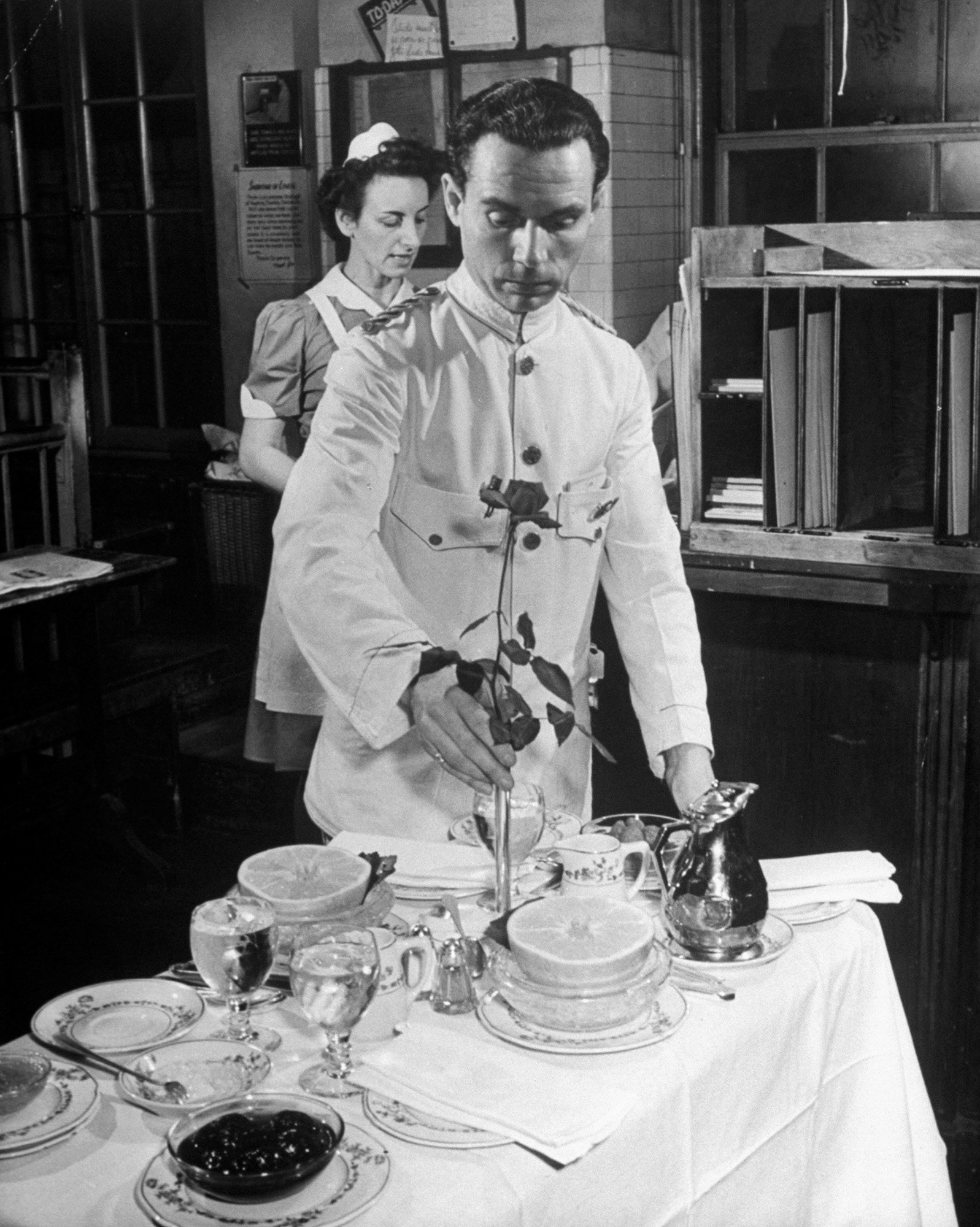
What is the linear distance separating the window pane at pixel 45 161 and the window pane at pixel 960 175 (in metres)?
2.90

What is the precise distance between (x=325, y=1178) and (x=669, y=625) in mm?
1334

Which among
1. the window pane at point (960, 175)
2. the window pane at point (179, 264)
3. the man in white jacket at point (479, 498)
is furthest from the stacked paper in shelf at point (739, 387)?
the window pane at point (179, 264)

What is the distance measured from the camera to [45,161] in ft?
18.1

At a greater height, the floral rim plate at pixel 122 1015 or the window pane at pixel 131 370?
the window pane at pixel 131 370

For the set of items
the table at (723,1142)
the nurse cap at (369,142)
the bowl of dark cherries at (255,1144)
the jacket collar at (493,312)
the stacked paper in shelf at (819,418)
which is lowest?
the table at (723,1142)

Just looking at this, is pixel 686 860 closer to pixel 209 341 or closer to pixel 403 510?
pixel 403 510

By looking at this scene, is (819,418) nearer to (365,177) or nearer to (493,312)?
(493,312)

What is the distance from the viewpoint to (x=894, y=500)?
2.92 meters

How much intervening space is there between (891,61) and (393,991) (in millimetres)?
2762

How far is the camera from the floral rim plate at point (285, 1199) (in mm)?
1211

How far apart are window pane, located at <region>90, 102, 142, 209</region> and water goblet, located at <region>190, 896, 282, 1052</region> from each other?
3.50 meters

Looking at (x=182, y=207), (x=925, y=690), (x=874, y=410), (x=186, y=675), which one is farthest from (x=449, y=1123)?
(x=182, y=207)

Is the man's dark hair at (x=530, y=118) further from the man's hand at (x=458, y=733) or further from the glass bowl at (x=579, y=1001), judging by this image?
the glass bowl at (x=579, y=1001)

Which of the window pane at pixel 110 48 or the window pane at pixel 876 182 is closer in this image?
the window pane at pixel 876 182
